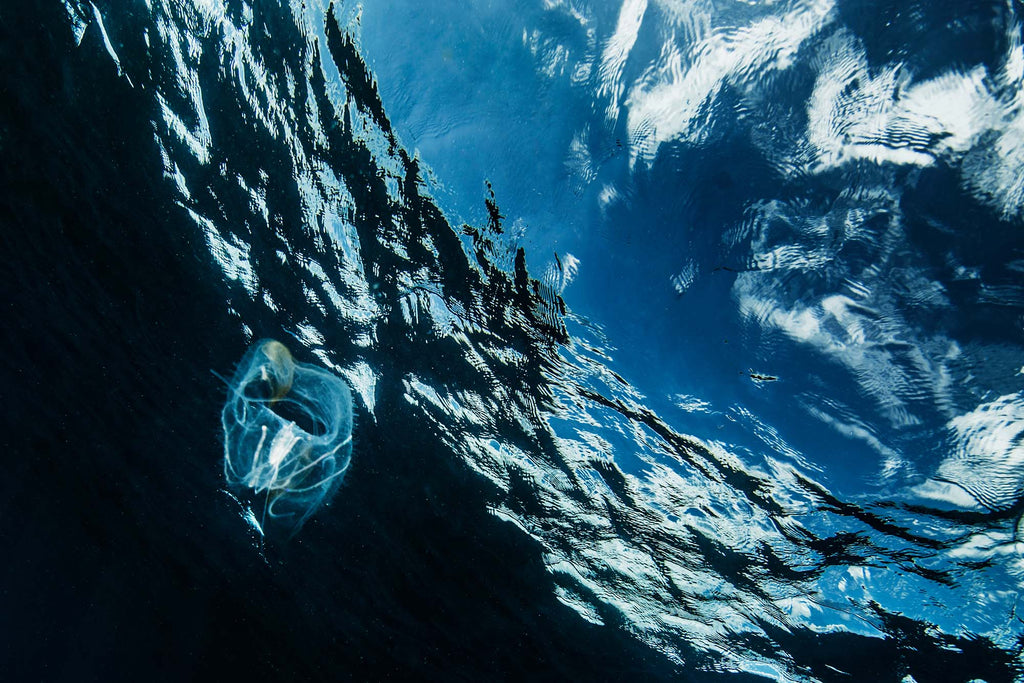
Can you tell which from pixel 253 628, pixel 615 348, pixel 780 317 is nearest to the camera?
pixel 780 317

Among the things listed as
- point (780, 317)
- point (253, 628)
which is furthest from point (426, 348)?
point (253, 628)

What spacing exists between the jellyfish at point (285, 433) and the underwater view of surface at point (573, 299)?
0.26 feet

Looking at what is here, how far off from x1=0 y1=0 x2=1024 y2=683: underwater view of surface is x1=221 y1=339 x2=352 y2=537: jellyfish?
0.26ft

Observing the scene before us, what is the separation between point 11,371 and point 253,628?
11295 millimetres

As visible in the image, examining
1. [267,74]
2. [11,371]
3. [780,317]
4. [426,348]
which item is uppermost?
[780,317]

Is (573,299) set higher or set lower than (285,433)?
higher

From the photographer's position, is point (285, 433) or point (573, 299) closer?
point (573, 299)

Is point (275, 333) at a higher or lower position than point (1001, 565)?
lower

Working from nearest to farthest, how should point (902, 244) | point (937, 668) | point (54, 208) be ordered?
point (902, 244)
point (54, 208)
point (937, 668)

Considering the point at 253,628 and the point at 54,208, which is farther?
the point at 253,628

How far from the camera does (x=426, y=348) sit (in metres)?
7.42

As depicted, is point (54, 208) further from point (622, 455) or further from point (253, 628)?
point (253, 628)

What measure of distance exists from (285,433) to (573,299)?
20.7 ft

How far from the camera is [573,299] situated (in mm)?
6039
